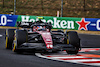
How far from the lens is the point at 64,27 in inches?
949

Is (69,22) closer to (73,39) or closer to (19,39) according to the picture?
(73,39)

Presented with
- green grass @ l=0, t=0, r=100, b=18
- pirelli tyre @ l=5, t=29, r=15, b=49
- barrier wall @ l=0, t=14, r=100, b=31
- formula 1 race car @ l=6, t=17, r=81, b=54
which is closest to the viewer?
formula 1 race car @ l=6, t=17, r=81, b=54

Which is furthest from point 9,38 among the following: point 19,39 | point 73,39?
point 73,39

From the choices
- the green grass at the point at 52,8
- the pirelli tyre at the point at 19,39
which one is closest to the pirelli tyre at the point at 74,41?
the pirelli tyre at the point at 19,39

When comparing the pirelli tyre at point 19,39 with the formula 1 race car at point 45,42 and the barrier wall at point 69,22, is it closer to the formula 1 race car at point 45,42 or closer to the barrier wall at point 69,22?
the formula 1 race car at point 45,42

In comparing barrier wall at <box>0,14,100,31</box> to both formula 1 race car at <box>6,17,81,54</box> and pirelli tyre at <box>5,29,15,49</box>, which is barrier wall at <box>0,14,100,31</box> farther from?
formula 1 race car at <box>6,17,81,54</box>

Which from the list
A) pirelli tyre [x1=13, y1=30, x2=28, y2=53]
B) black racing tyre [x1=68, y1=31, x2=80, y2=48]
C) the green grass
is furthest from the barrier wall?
the green grass

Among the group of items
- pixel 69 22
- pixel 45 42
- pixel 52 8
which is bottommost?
pixel 69 22

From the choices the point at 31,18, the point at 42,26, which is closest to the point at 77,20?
the point at 31,18

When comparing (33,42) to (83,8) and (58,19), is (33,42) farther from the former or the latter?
(83,8)

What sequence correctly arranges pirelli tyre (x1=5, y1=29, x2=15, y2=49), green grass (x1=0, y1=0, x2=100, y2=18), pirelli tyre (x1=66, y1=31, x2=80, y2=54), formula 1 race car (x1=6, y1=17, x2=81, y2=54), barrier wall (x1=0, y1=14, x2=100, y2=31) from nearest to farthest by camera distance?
formula 1 race car (x1=6, y1=17, x2=81, y2=54), pirelli tyre (x1=66, y1=31, x2=80, y2=54), pirelli tyre (x1=5, y1=29, x2=15, y2=49), barrier wall (x1=0, y1=14, x2=100, y2=31), green grass (x1=0, y1=0, x2=100, y2=18)

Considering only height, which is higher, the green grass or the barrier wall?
the green grass

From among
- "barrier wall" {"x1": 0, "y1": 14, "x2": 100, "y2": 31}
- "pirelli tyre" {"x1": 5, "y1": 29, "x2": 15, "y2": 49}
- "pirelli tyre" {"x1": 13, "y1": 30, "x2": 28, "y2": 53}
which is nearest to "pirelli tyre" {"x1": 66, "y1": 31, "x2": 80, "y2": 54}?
"pirelli tyre" {"x1": 13, "y1": 30, "x2": 28, "y2": 53}

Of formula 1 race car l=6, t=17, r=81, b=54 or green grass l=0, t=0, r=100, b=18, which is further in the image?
green grass l=0, t=0, r=100, b=18
